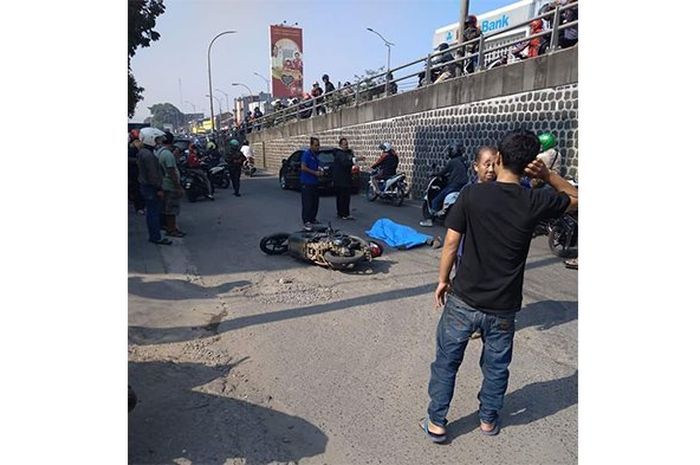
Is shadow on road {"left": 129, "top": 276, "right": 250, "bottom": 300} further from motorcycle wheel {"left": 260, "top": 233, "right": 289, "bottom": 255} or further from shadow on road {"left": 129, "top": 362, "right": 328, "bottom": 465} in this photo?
shadow on road {"left": 129, "top": 362, "right": 328, "bottom": 465}

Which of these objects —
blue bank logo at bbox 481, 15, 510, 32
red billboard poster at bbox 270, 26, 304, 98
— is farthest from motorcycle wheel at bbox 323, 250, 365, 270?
red billboard poster at bbox 270, 26, 304, 98

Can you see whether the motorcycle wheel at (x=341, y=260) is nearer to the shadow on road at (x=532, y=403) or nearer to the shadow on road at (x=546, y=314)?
the shadow on road at (x=546, y=314)

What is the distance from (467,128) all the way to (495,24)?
17.6 ft

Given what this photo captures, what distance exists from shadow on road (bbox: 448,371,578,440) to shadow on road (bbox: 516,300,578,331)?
107 cm

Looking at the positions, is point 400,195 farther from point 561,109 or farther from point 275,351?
point 275,351

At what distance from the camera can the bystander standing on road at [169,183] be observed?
869 cm

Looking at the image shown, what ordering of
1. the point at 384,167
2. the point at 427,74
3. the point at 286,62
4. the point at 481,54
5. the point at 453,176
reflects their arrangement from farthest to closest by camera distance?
1. the point at 286,62
2. the point at 427,74
3. the point at 384,167
4. the point at 481,54
5. the point at 453,176

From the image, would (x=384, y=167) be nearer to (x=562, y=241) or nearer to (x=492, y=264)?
(x=562, y=241)

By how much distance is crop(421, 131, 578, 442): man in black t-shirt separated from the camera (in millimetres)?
2873

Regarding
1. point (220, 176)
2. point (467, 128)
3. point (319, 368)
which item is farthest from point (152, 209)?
point (220, 176)

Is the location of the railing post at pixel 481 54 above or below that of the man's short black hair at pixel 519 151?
above

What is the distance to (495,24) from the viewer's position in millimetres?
16078

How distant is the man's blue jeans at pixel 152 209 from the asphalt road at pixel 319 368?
4.57 ft

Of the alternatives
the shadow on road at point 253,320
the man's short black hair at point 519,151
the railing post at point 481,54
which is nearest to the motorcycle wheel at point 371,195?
the railing post at point 481,54
